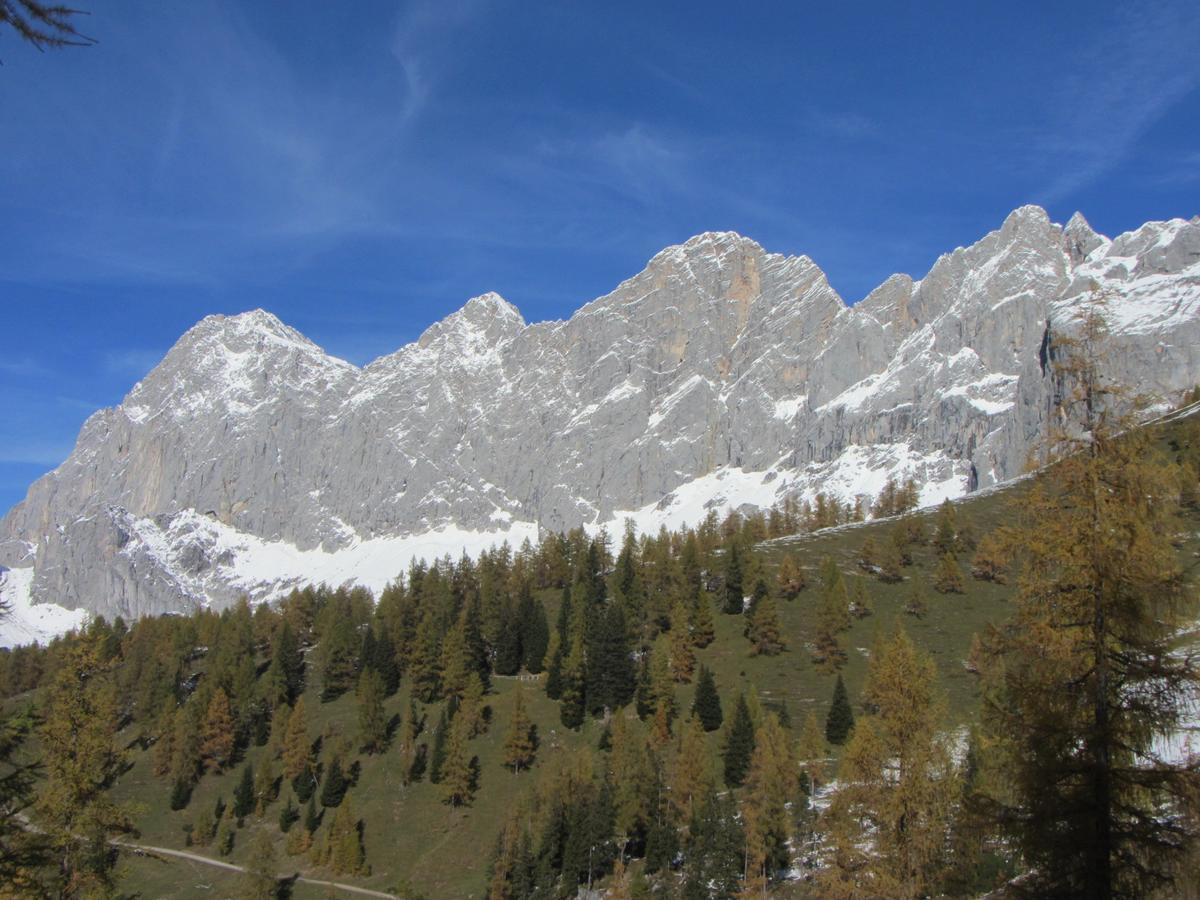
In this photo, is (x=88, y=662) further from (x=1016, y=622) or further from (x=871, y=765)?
(x=1016, y=622)

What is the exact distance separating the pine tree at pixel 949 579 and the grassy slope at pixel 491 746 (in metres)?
1.37

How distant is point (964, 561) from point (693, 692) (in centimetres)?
4802

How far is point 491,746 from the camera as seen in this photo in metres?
98.2

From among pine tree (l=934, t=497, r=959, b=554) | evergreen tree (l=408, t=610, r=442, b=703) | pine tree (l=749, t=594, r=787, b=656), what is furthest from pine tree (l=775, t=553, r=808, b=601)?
evergreen tree (l=408, t=610, r=442, b=703)

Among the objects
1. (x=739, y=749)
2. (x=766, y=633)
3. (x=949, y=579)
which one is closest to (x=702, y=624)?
Answer: (x=766, y=633)

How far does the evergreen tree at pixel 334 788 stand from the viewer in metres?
92.5

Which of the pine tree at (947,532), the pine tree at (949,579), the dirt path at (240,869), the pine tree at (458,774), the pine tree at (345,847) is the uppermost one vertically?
the pine tree at (947,532)

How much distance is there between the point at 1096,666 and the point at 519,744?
3274 inches

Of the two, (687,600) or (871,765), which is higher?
(687,600)

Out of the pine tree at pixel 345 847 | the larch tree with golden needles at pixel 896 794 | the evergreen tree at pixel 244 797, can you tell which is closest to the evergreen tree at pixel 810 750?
the larch tree with golden needles at pixel 896 794

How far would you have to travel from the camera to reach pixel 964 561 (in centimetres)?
12262

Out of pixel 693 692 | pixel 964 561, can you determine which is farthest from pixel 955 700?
pixel 964 561

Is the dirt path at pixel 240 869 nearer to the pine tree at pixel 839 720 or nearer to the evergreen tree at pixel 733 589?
the pine tree at pixel 839 720

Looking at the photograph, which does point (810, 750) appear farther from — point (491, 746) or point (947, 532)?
point (947, 532)
